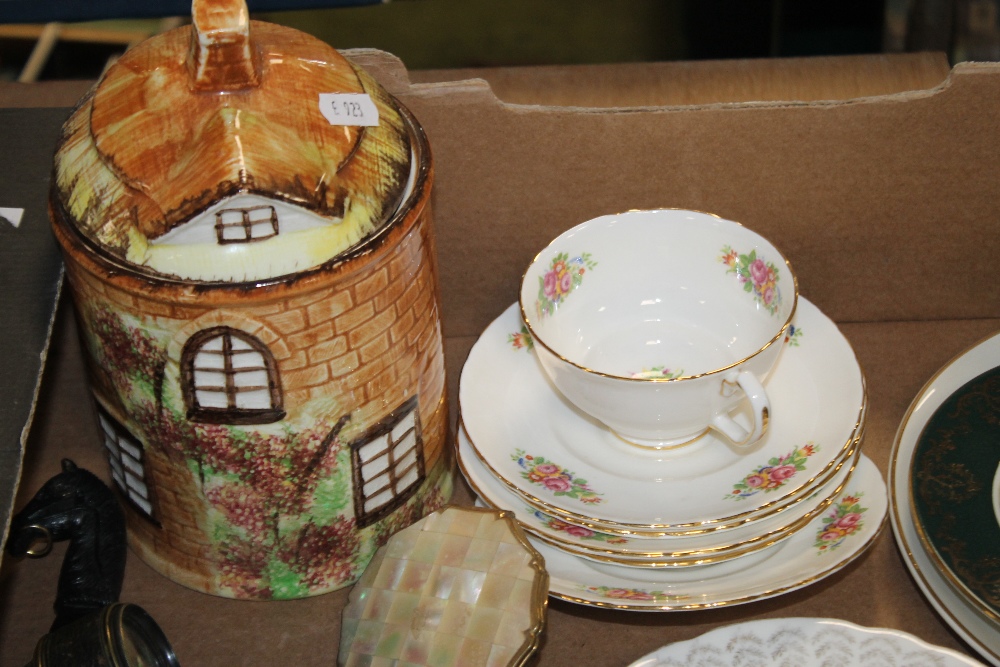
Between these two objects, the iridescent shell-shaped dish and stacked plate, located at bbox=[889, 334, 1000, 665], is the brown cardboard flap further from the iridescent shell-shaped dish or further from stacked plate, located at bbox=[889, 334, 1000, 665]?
the iridescent shell-shaped dish

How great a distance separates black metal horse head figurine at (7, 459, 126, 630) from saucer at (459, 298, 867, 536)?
0.86ft

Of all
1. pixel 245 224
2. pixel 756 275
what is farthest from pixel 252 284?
pixel 756 275

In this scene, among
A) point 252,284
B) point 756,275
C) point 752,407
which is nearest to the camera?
point 252,284

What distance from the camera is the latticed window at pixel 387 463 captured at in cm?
73

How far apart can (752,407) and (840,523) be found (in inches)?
4.7

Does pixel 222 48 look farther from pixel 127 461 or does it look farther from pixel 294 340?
pixel 127 461

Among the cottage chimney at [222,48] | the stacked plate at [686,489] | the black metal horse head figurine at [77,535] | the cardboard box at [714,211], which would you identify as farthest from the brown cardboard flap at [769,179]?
the black metal horse head figurine at [77,535]

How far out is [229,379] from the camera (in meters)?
0.66

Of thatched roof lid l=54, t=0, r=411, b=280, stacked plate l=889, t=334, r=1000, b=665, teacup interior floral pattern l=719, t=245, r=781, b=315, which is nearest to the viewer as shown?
thatched roof lid l=54, t=0, r=411, b=280

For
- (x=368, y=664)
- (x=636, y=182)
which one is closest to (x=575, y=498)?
(x=368, y=664)

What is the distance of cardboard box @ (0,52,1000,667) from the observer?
31.2 inches

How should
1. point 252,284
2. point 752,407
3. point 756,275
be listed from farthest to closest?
point 756,275 → point 752,407 → point 252,284

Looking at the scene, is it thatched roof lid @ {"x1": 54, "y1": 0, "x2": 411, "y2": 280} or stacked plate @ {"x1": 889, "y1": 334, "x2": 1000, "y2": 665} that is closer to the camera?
thatched roof lid @ {"x1": 54, "y1": 0, "x2": 411, "y2": 280}

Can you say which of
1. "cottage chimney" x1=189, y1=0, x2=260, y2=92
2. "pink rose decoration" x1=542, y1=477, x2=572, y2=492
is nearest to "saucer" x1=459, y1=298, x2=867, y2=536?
"pink rose decoration" x1=542, y1=477, x2=572, y2=492
